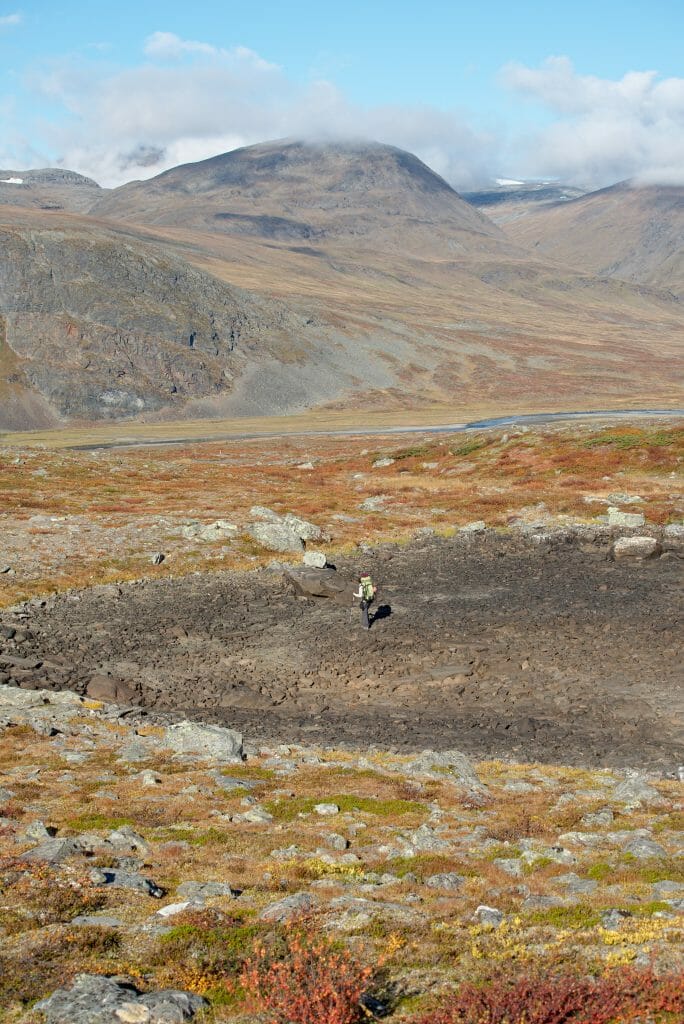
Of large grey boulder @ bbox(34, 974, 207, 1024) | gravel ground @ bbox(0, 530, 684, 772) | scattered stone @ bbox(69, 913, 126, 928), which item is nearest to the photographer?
large grey boulder @ bbox(34, 974, 207, 1024)

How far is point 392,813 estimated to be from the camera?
65.3ft

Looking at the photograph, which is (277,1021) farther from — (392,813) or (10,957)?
(392,813)

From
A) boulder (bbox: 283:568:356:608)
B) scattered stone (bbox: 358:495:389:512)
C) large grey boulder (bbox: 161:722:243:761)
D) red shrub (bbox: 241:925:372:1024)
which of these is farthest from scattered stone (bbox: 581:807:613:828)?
scattered stone (bbox: 358:495:389:512)

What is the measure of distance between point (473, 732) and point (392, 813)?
29.0 ft

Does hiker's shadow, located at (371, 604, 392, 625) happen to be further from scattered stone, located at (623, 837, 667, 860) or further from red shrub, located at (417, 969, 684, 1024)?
red shrub, located at (417, 969, 684, 1024)

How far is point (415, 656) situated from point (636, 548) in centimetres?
2202

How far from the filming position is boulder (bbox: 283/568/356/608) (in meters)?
43.8

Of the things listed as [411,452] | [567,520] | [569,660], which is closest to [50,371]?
[411,452]

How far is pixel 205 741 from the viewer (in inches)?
992

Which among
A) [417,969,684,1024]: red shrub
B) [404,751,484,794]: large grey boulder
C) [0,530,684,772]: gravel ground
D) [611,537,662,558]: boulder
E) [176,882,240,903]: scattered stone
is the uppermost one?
[417,969,684,1024]: red shrub

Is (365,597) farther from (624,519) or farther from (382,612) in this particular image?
(624,519)

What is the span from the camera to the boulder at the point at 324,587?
43844 millimetres

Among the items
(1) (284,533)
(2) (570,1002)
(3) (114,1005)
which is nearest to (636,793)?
(2) (570,1002)

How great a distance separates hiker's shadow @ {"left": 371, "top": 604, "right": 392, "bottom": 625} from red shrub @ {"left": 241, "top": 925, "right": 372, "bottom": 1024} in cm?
2760
